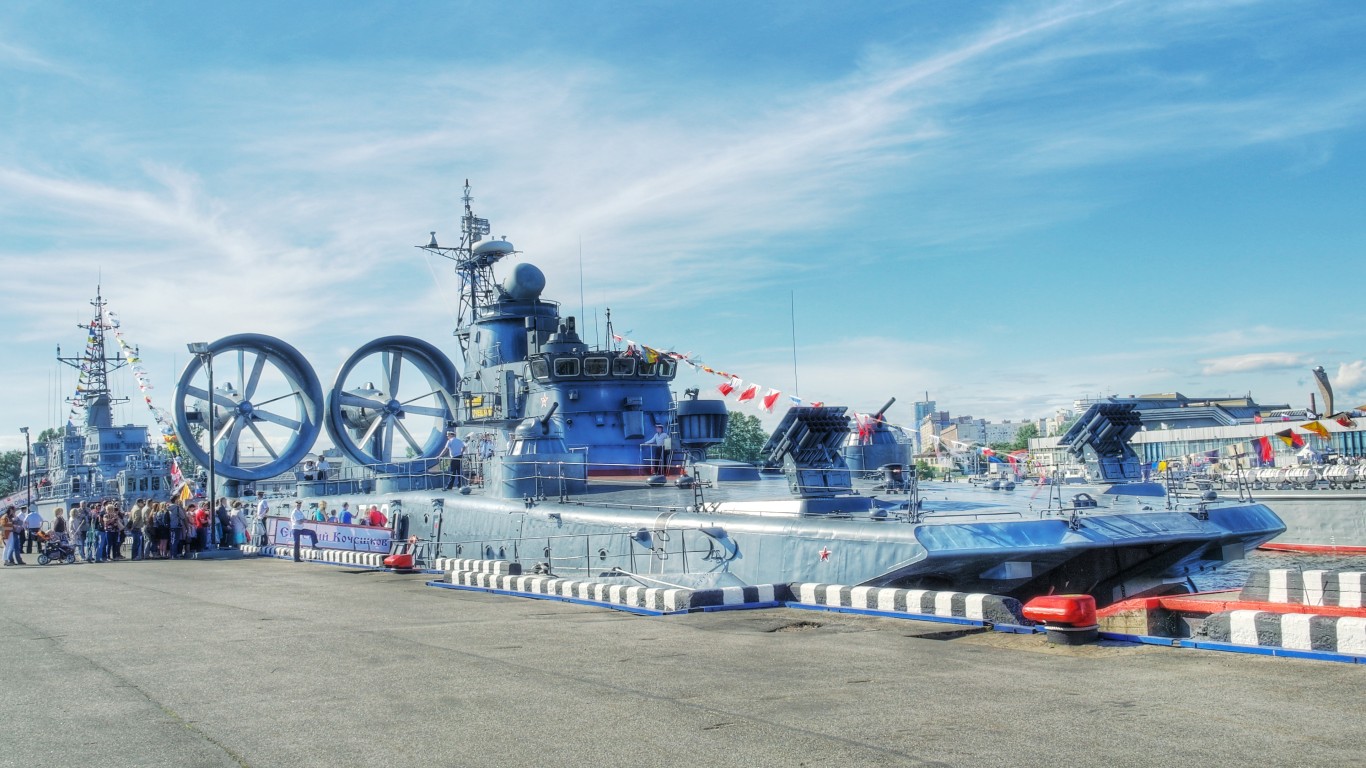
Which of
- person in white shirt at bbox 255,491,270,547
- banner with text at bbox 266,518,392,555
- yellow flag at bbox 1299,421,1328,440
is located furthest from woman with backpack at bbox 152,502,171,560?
yellow flag at bbox 1299,421,1328,440

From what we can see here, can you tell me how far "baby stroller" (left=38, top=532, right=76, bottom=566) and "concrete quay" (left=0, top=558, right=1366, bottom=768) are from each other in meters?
15.0

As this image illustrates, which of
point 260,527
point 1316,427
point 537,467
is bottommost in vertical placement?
point 260,527

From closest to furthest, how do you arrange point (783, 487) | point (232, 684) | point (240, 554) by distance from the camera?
point (232, 684) → point (783, 487) → point (240, 554)

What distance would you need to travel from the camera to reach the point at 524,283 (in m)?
27.5

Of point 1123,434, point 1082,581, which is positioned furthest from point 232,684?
point 1123,434

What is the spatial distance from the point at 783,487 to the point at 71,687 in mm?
12538

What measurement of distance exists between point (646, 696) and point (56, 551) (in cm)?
2285

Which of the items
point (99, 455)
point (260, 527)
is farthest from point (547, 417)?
point (99, 455)

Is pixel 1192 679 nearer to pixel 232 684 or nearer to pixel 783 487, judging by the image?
pixel 232 684

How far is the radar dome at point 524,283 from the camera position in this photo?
2750 cm

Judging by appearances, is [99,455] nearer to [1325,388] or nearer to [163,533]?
[163,533]

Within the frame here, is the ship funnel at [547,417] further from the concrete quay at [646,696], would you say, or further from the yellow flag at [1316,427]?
the yellow flag at [1316,427]

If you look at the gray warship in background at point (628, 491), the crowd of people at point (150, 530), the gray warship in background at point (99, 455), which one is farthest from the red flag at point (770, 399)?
the gray warship in background at point (99, 455)

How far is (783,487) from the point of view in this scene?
18766 mm
